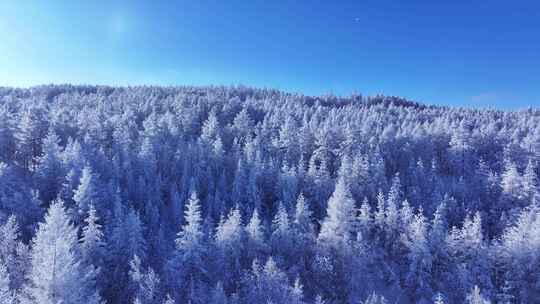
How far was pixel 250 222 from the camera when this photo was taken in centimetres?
5803

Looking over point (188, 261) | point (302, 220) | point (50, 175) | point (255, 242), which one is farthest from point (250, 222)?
point (50, 175)

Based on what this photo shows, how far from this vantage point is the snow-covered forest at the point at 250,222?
44.6 metres

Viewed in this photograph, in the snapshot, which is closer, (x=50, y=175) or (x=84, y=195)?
(x=84, y=195)

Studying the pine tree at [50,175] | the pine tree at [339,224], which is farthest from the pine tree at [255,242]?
the pine tree at [50,175]

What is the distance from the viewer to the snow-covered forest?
44594 mm

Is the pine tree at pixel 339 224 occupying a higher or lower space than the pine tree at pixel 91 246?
higher

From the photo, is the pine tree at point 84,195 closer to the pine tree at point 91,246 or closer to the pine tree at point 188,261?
the pine tree at point 91,246

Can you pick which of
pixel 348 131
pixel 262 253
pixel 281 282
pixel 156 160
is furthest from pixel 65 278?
pixel 348 131

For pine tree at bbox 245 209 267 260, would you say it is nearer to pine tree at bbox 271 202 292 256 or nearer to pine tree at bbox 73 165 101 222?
pine tree at bbox 271 202 292 256

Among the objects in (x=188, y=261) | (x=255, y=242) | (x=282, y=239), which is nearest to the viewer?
(x=188, y=261)

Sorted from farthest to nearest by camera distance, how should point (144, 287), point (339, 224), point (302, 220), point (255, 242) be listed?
point (302, 220) < point (339, 224) < point (255, 242) < point (144, 287)

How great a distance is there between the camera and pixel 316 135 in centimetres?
8881

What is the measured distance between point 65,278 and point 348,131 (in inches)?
2735

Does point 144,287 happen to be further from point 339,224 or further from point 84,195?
point 339,224
